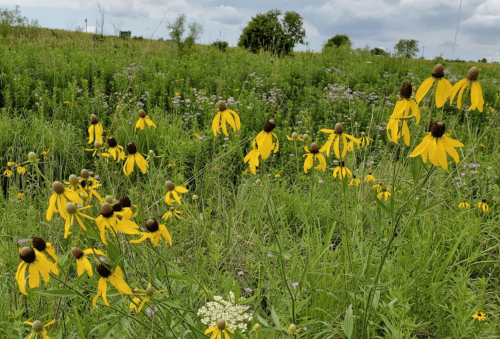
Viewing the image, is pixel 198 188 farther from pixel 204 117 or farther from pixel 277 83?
pixel 277 83

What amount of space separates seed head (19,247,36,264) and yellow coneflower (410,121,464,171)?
3.33ft

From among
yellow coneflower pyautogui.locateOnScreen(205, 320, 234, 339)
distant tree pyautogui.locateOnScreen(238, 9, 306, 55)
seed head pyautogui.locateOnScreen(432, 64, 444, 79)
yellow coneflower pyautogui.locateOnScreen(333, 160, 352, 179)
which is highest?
distant tree pyautogui.locateOnScreen(238, 9, 306, 55)

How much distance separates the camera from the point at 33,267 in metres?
0.97

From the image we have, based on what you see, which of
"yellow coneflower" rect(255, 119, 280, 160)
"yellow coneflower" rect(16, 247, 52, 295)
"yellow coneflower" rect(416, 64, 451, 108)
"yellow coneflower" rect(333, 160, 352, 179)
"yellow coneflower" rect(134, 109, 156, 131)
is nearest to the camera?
"yellow coneflower" rect(16, 247, 52, 295)

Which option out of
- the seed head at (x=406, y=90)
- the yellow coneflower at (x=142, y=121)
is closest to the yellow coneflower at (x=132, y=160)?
the yellow coneflower at (x=142, y=121)

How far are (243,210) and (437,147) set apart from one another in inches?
57.5

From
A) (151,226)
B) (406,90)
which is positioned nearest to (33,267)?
(151,226)

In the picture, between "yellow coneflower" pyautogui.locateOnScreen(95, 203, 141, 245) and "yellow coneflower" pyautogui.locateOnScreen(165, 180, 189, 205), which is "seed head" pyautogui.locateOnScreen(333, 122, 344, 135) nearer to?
"yellow coneflower" pyautogui.locateOnScreen(165, 180, 189, 205)

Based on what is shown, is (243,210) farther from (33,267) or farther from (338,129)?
(33,267)

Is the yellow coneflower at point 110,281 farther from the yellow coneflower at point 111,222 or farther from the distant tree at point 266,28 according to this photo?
the distant tree at point 266,28

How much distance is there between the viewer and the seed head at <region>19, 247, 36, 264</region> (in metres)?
0.94

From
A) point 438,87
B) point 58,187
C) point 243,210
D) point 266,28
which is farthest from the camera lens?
point 266,28

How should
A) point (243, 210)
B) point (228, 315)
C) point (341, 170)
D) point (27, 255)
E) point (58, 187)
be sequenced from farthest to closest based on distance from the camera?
point (243, 210)
point (341, 170)
point (228, 315)
point (58, 187)
point (27, 255)

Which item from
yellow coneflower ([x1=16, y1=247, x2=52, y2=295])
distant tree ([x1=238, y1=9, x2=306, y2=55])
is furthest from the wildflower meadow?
distant tree ([x1=238, y1=9, x2=306, y2=55])
